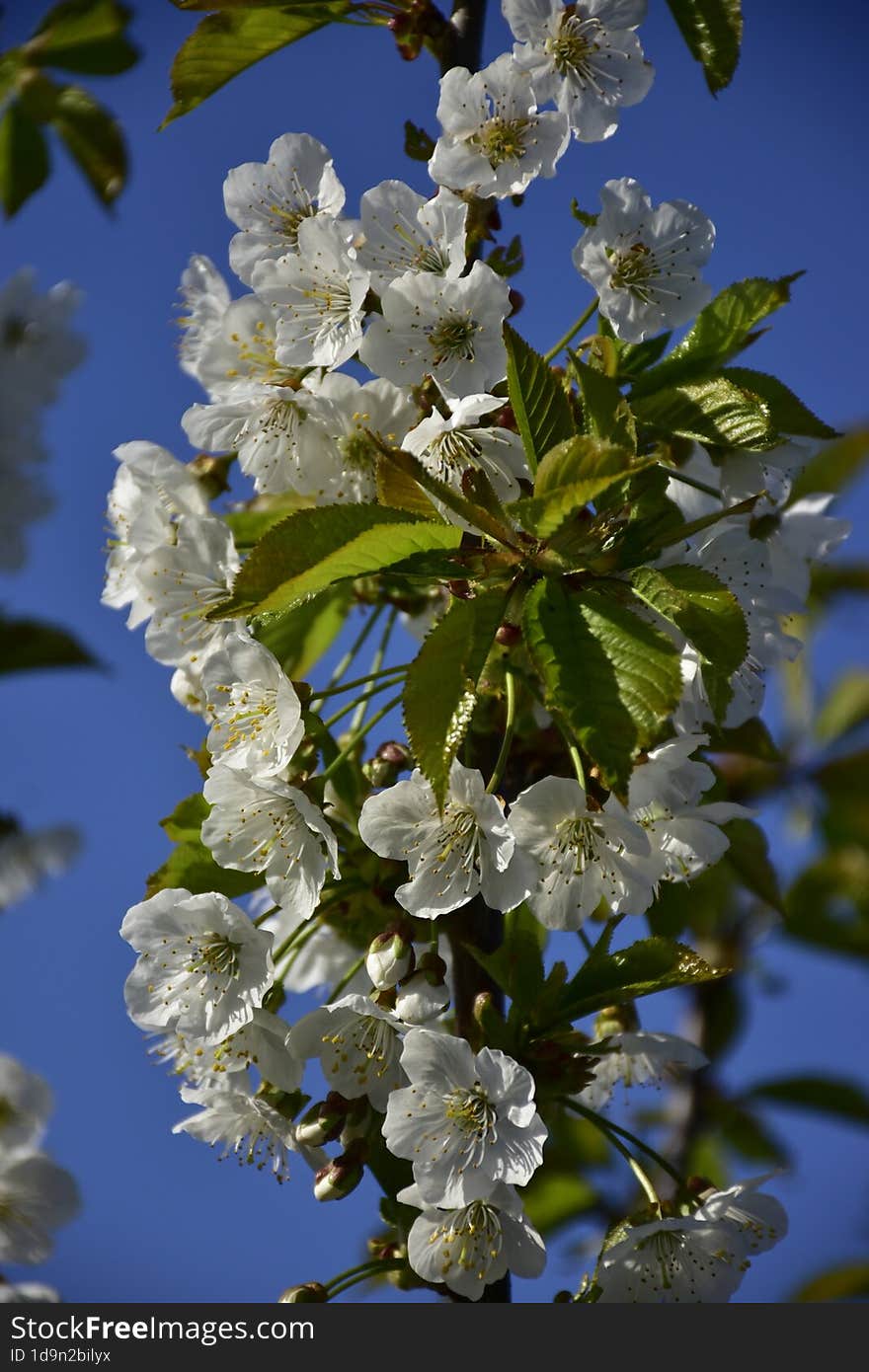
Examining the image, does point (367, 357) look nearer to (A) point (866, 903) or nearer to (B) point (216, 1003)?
(B) point (216, 1003)

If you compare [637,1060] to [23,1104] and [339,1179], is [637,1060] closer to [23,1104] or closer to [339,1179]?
[339,1179]

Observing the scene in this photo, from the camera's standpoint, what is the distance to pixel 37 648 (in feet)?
5.98

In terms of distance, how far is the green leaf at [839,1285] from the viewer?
12.8 feet

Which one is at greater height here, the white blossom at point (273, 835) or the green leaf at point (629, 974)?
the white blossom at point (273, 835)

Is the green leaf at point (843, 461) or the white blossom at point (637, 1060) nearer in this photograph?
the white blossom at point (637, 1060)

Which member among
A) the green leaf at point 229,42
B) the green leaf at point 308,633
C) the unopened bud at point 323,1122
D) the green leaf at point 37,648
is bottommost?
the unopened bud at point 323,1122

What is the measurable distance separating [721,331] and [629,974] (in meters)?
0.88

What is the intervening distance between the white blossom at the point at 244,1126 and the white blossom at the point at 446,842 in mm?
376

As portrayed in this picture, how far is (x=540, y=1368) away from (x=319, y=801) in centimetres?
75

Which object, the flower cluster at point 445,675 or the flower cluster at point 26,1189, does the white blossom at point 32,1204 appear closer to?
the flower cluster at point 26,1189

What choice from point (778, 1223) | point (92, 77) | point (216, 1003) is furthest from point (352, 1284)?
point (92, 77)

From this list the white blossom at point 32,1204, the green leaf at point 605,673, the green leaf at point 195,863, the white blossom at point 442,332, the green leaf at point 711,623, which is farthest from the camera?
the white blossom at point 32,1204

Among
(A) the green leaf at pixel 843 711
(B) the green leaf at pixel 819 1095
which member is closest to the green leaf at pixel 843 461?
(A) the green leaf at pixel 843 711

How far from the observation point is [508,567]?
1555 millimetres
